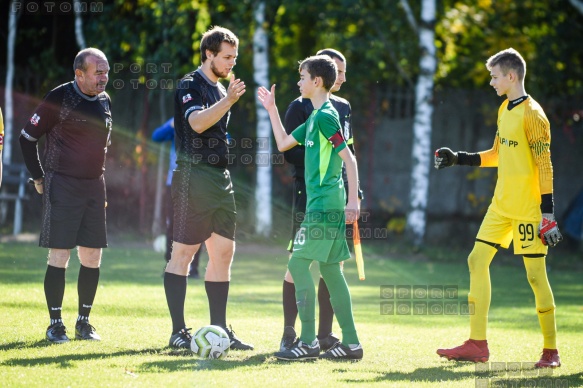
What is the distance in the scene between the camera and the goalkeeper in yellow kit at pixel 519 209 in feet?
21.3

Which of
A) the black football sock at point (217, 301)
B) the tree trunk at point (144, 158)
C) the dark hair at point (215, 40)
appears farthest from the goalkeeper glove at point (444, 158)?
the tree trunk at point (144, 158)

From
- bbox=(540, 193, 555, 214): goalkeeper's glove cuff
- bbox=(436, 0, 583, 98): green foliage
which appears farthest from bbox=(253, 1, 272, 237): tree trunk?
bbox=(540, 193, 555, 214): goalkeeper's glove cuff

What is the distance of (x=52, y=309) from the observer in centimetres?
688

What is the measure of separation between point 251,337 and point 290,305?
22.9 inches

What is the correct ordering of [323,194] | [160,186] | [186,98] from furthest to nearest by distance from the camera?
1. [160,186]
2. [186,98]
3. [323,194]

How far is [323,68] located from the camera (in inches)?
257

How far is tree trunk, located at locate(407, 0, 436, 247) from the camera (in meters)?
16.4

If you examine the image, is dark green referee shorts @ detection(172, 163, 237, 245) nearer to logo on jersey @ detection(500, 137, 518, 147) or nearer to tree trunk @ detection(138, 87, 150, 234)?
logo on jersey @ detection(500, 137, 518, 147)

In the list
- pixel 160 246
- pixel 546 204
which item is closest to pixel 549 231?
pixel 546 204

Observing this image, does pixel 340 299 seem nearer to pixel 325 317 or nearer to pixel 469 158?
pixel 325 317

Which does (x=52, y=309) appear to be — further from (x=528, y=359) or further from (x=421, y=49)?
(x=421, y=49)

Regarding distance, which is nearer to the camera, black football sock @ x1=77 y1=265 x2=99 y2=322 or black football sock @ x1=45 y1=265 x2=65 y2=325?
black football sock @ x1=45 y1=265 x2=65 y2=325

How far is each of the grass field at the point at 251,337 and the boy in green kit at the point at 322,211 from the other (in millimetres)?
253

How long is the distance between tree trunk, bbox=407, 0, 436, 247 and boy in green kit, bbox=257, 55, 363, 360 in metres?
10.1
